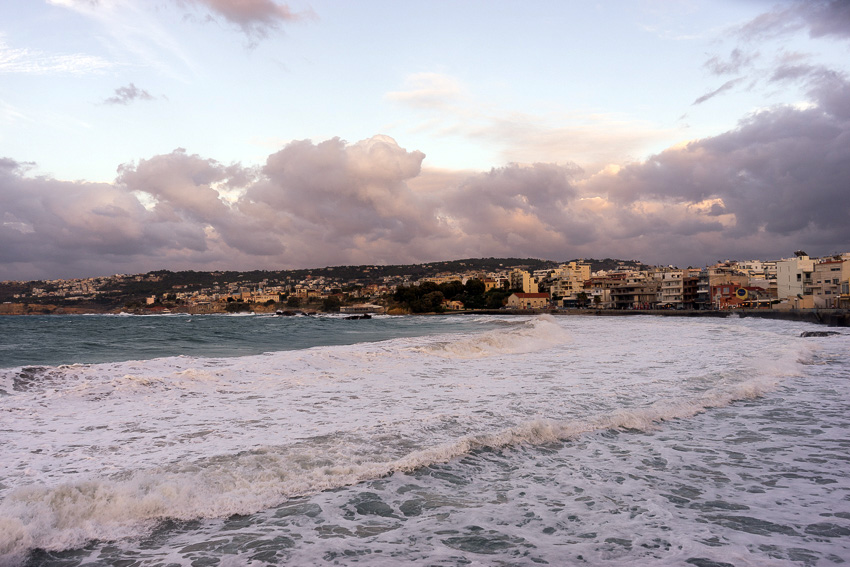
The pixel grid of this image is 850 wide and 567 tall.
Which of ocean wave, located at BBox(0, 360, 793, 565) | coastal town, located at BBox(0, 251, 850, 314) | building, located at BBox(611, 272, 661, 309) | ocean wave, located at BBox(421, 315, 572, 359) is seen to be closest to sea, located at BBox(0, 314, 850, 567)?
ocean wave, located at BBox(0, 360, 793, 565)

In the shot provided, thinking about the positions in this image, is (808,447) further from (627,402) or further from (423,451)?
(423,451)

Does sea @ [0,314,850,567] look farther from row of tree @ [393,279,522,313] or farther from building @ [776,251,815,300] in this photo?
Answer: row of tree @ [393,279,522,313]

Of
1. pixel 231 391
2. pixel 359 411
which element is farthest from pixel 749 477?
pixel 231 391

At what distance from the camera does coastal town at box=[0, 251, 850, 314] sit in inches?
2982

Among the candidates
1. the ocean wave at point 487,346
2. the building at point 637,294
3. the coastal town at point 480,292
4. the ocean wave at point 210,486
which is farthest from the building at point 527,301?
the ocean wave at point 210,486

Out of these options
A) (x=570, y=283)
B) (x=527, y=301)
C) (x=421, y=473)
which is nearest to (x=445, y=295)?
(x=527, y=301)

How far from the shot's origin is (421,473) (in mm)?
5477

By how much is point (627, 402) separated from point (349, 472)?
19.1ft

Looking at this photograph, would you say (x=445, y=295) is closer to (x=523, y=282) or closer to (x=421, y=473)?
(x=523, y=282)

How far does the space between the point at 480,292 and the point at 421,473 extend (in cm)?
12962

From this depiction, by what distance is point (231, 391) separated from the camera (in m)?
10.5

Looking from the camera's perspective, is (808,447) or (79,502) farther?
(808,447)

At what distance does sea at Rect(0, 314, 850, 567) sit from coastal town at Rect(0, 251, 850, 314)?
6604 centimetres

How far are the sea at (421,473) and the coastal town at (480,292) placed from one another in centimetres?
6604
